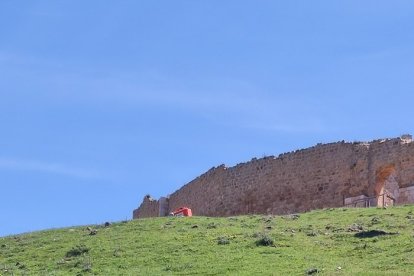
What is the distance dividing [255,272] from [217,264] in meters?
1.34

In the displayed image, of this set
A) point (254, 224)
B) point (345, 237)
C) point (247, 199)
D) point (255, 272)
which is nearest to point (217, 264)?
point (255, 272)

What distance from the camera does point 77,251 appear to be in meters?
26.1

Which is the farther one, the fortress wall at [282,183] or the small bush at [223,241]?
the fortress wall at [282,183]

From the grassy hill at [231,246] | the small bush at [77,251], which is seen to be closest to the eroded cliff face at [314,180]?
the grassy hill at [231,246]

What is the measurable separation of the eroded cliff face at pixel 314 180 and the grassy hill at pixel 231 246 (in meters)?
4.53

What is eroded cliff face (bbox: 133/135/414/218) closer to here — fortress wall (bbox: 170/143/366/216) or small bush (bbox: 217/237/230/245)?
fortress wall (bbox: 170/143/366/216)

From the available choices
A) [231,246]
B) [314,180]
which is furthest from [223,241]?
[314,180]

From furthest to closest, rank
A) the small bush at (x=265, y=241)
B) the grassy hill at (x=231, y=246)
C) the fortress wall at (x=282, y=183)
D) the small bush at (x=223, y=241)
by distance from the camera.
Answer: the fortress wall at (x=282, y=183)
the small bush at (x=223, y=241)
the small bush at (x=265, y=241)
the grassy hill at (x=231, y=246)

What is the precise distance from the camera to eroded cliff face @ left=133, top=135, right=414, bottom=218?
33.3 metres

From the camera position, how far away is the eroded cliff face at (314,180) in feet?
109

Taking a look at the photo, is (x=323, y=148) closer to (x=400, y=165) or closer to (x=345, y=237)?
(x=400, y=165)

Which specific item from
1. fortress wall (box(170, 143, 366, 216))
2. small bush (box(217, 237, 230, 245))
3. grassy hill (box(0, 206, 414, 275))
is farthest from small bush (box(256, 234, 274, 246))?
fortress wall (box(170, 143, 366, 216))

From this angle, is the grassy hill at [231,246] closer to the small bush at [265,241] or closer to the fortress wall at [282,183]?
the small bush at [265,241]

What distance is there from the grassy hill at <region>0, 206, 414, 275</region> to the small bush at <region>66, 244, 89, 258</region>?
23mm
